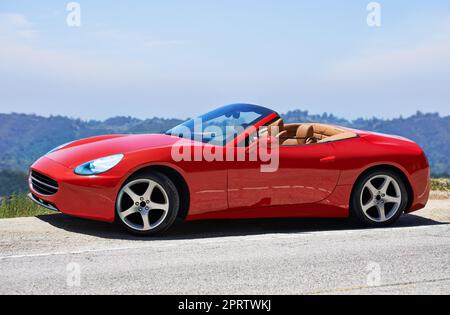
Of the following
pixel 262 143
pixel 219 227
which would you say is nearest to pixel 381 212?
pixel 262 143

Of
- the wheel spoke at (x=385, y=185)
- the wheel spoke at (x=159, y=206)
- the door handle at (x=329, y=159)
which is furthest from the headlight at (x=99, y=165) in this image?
the wheel spoke at (x=385, y=185)

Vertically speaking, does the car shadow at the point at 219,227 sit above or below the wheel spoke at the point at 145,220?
below

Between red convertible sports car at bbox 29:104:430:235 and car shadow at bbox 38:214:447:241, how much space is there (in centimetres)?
22

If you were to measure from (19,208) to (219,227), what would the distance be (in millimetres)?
4049

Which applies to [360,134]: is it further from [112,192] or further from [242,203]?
[112,192]

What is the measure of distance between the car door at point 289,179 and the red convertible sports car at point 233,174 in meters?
0.01

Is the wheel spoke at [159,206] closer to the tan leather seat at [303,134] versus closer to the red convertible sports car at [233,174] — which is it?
the red convertible sports car at [233,174]

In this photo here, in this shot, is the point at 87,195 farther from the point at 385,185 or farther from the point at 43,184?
the point at 385,185

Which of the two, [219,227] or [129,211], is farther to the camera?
[219,227]

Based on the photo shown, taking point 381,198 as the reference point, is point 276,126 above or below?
above

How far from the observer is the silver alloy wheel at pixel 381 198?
8.87 m

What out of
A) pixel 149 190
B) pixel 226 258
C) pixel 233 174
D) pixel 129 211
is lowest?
pixel 226 258

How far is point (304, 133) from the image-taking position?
905 cm

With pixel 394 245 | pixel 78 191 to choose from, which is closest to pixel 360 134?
pixel 394 245
